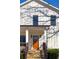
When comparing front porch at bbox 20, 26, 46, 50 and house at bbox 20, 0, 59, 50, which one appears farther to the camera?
front porch at bbox 20, 26, 46, 50

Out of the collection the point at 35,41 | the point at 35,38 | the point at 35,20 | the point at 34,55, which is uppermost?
the point at 35,20

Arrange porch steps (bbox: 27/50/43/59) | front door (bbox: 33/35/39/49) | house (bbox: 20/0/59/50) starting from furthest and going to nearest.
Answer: front door (bbox: 33/35/39/49) → house (bbox: 20/0/59/50) → porch steps (bbox: 27/50/43/59)

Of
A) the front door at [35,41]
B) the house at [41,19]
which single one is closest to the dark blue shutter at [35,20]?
the house at [41,19]

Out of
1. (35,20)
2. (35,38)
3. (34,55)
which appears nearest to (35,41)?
(35,38)

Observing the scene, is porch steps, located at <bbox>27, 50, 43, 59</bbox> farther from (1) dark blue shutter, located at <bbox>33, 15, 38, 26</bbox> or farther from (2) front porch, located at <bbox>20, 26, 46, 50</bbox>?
(2) front porch, located at <bbox>20, 26, 46, 50</bbox>

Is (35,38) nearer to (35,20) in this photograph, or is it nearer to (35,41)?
(35,41)

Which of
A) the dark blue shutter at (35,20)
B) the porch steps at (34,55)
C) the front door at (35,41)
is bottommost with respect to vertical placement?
the porch steps at (34,55)

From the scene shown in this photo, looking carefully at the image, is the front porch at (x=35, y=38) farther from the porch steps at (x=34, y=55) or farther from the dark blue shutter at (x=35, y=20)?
the porch steps at (x=34, y=55)

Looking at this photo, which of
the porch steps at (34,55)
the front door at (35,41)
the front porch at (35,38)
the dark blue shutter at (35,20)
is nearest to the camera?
the porch steps at (34,55)

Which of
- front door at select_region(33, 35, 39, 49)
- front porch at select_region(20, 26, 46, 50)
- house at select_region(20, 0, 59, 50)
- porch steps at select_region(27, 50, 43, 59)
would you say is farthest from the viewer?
front door at select_region(33, 35, 39, 49)

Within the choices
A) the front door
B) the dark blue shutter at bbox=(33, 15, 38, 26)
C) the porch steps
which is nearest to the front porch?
the front door
